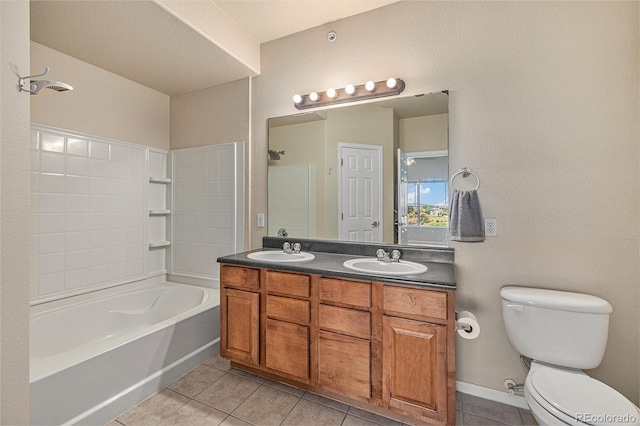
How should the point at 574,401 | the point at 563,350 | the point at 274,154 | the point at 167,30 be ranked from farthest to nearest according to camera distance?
the point at 274,154 → the point at 167,30 → the point at 563,350 → the point at 574,401

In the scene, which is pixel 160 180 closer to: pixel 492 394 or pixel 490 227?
pixel 490 227

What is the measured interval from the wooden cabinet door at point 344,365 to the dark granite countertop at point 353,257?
375 mm

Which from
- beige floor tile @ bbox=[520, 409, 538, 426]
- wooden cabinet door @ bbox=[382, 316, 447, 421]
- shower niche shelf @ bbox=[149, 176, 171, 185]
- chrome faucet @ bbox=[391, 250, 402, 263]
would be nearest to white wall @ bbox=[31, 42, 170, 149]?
shower niche shelf @ bbox=[149, 176, 171, 185]

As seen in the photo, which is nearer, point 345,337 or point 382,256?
point 345,337

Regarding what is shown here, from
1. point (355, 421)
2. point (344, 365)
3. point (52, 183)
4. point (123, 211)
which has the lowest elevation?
point (355, 421)

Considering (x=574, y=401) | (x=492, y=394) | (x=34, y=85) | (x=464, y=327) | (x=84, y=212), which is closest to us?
(x=574, y=401)

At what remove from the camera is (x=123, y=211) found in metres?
2.69

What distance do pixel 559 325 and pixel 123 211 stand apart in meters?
3.32

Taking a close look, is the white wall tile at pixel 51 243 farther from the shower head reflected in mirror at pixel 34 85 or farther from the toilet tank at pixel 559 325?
the toilet tank at pixel 559 325

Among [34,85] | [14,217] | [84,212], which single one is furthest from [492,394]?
[84,212]

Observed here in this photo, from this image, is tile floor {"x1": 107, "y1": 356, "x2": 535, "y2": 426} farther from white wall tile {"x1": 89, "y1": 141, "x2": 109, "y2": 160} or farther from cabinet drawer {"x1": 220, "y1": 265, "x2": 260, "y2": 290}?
white wall tile {"x1": 89, "y1": 141, "x2": 109, "y2": 160}

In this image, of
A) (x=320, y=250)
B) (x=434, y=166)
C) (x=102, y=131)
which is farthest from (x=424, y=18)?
(x=102, y=131)

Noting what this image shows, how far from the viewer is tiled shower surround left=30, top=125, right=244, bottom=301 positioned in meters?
2.16

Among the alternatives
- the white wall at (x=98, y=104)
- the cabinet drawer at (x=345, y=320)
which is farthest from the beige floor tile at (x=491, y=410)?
the white wall at (x=98, y=104)
